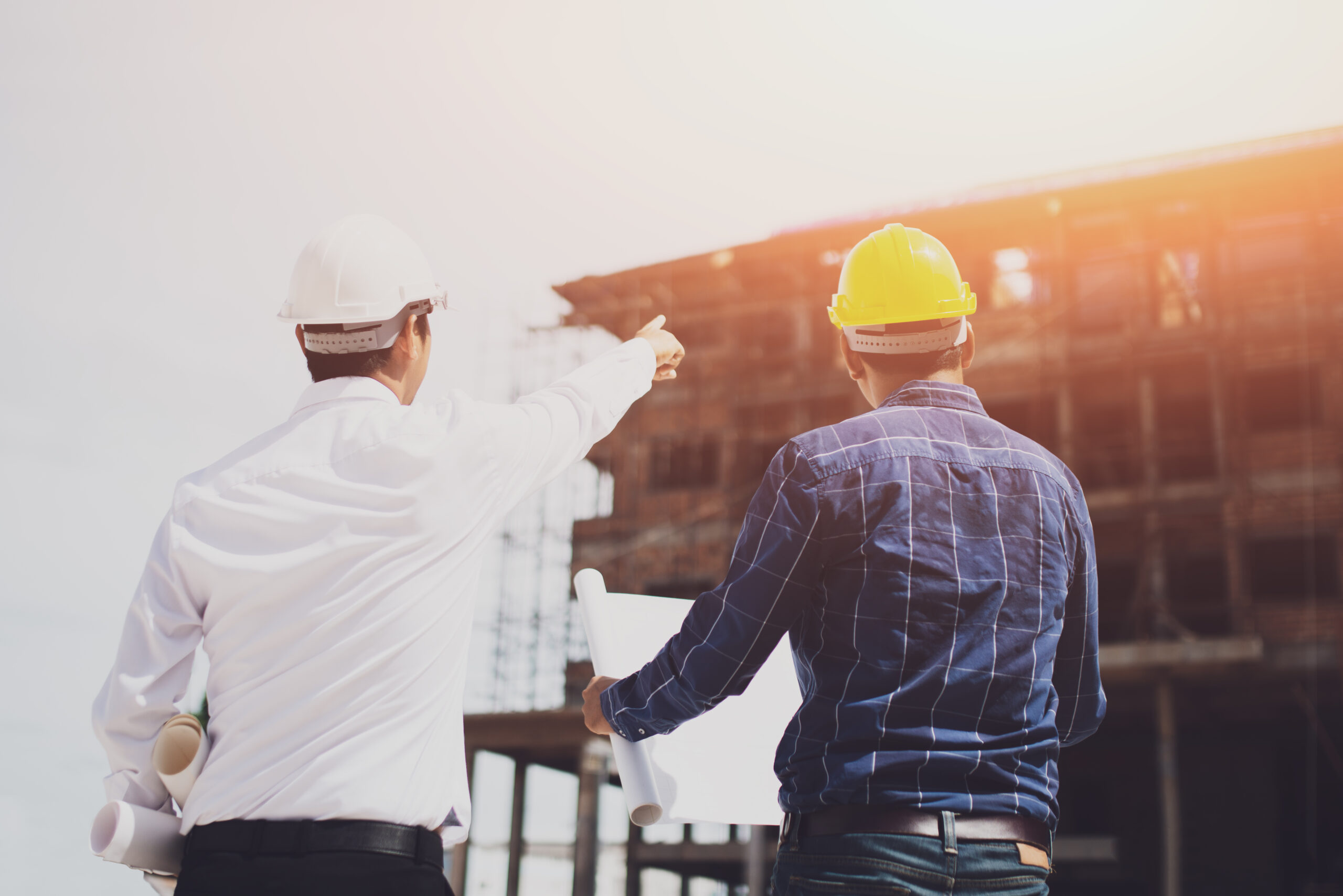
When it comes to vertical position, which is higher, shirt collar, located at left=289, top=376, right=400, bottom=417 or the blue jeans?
shirt collar, located at left=289, top=376, right=400, bottom=417

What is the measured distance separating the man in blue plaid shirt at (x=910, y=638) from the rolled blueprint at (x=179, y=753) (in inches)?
35.1

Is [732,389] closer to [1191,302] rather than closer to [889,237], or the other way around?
[1191,302]

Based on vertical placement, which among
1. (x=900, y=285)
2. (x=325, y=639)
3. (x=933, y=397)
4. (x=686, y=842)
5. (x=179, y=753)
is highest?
(x=900, y=285)

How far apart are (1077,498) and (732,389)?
82.7ft

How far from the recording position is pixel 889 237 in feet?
8.86

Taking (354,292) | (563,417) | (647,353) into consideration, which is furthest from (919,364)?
(354,292)

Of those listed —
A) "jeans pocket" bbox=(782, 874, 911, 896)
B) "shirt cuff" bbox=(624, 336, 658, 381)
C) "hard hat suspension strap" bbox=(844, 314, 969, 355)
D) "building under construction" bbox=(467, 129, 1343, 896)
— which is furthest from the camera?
"building under construction" bbox=(467, 129, 1343, 896)

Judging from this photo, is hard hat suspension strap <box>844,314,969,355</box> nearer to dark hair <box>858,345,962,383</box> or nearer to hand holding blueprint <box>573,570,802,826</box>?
dark hair <box>858,345,962,383</box>

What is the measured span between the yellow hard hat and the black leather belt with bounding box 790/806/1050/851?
→ 42.0 inches

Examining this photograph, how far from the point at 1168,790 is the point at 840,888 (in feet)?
67.5

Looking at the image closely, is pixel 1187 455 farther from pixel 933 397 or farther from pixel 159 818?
pixel 159 818

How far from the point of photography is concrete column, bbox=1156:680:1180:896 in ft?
63.8

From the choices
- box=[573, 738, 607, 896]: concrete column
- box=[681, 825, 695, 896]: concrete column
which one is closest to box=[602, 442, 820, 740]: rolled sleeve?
box=[573, 738, 607, 896]: concrete column

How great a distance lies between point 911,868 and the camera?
194cm
